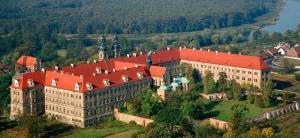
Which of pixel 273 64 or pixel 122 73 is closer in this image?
pixel 122 73

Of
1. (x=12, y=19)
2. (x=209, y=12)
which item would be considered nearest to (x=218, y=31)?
(x=209, y=12)

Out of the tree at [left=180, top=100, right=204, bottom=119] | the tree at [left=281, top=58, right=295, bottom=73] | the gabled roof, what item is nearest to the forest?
the tree at [left=281, top=58, right=295, bottom=73]

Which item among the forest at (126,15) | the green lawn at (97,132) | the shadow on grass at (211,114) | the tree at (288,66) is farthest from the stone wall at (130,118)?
the forest at (126,15)

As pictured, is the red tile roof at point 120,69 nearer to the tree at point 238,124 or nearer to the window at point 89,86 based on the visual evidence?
the window at point 89,86

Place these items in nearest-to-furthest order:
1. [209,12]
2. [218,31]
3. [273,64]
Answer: [273,64] → [218,31] → [209,12]

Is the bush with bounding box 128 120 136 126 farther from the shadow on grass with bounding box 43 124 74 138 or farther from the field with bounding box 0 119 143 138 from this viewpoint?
the shadow on grass with bounding box 43 124 74 138

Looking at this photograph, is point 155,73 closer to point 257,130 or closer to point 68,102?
point 68,102

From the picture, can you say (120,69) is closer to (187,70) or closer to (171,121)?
(187,70)
